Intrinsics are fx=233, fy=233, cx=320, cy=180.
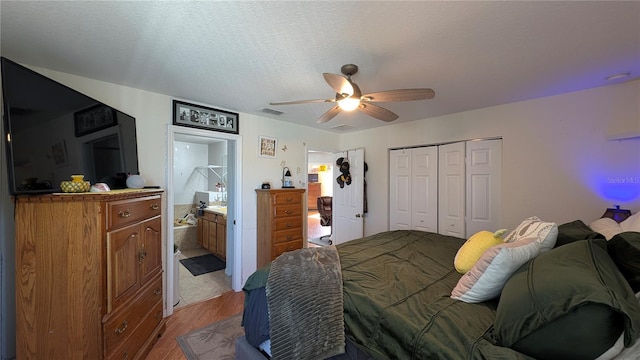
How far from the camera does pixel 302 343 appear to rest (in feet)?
A: 4.26

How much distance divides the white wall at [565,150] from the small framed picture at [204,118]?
302cm

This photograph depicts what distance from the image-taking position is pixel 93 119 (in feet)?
6.10

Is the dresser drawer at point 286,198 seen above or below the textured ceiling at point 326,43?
below

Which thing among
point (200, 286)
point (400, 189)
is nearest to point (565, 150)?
point (400, 189)

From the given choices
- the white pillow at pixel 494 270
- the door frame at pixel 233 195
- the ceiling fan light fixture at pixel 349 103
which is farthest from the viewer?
the door frame at pixel 233 195

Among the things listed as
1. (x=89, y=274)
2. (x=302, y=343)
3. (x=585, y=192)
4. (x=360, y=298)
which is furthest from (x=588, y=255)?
(x=89, y=274)

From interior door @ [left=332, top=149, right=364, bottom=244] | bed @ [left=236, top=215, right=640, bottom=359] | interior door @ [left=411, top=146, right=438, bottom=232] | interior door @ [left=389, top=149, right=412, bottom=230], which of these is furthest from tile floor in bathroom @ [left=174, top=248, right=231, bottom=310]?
interior door @ [left=411, top=146, right=438, bottom=232]

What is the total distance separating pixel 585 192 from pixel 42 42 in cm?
477

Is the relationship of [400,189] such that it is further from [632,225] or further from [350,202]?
[632,225]

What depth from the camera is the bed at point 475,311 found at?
2.56 ft

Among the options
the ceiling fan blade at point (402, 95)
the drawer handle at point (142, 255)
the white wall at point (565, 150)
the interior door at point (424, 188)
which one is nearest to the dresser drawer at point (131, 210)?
the drawer handle at point (142, 255)

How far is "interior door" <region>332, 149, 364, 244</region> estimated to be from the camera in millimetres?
4203

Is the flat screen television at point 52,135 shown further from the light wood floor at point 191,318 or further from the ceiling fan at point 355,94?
the ceiling fan at point 355,94

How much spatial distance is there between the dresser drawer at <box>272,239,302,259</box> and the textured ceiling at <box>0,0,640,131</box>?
2.01 meters
